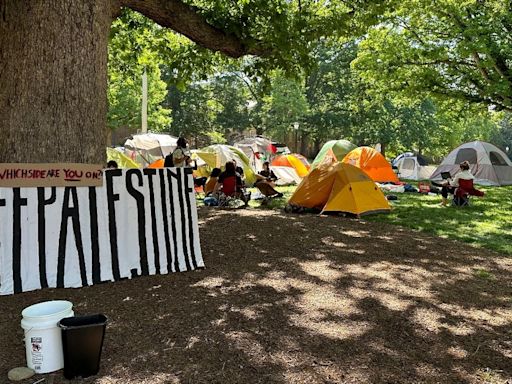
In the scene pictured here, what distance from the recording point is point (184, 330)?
344cm

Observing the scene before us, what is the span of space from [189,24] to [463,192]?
8384 mm

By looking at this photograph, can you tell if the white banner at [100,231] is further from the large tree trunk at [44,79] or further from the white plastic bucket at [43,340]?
the white plastic bucket at [43,340]

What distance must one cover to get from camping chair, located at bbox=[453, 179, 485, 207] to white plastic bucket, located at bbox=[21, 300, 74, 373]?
1051 cm

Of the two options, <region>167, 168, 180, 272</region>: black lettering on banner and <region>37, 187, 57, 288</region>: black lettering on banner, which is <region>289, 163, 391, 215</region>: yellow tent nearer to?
<region>167, 168, 180, 272</region>: black lettering on banner

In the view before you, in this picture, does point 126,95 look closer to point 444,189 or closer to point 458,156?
point 458,156

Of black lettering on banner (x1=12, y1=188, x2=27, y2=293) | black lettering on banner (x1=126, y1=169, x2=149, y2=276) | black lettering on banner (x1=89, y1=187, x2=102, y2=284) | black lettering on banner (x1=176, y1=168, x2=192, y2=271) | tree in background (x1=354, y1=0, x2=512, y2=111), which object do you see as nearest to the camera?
black lettering on banner (x1=12, y1=188, x2=27, y2=293)

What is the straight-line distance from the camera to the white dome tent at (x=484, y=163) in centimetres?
1748

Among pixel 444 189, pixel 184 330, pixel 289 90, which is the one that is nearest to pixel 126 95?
pixel 289 90

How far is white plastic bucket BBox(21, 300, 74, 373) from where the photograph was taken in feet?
8.84

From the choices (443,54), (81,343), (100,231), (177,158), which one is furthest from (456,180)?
(81,343)

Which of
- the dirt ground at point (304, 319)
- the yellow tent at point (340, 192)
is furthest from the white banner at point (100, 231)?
the yellow tent at point (340, 192)

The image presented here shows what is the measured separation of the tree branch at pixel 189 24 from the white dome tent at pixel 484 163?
527 inches

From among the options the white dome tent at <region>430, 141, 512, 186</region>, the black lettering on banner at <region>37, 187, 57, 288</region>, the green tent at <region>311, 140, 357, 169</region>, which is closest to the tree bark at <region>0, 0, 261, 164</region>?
the black lettering on banner at <region>37, 187, 57, 288</region>

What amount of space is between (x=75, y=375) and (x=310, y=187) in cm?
774
